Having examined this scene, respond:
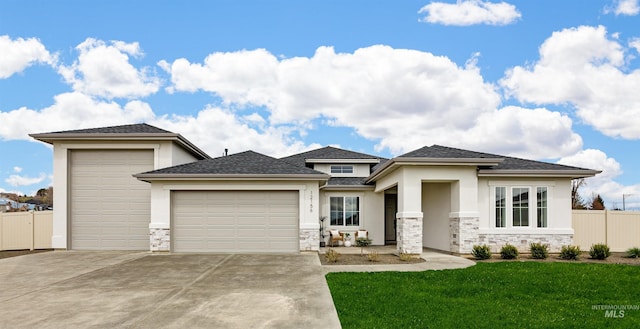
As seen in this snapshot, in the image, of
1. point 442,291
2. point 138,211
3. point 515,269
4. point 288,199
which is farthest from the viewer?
point 138,211

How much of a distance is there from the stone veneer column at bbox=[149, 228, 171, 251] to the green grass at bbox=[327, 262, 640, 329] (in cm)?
748

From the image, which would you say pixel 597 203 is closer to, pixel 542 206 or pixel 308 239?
pixel 542 206

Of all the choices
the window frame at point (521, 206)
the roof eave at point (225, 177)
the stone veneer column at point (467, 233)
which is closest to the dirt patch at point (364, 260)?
the stone veneer column at point (467, 233)

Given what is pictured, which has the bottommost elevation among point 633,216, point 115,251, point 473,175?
point 115,251

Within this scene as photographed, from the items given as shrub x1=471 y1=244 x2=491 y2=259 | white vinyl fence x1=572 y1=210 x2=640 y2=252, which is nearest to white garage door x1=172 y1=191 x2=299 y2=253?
shrub x1=471 y1=244 x2=491 y2=259

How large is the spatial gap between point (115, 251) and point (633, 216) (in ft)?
65.5

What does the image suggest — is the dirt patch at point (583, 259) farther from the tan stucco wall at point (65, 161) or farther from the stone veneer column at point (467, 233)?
the tan stucco wall at point (65, 161)

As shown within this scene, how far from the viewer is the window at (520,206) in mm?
15312

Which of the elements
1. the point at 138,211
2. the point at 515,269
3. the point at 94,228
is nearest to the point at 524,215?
the point at 515,269

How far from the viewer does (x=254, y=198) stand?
15.6 metres

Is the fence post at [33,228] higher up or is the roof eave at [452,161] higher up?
the roof eave at [452,161]

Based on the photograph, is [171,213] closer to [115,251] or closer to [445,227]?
[115,251]

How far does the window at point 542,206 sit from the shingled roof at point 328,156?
28.4 ft

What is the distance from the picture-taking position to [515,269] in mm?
11227
